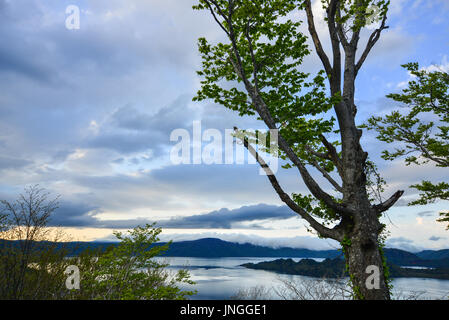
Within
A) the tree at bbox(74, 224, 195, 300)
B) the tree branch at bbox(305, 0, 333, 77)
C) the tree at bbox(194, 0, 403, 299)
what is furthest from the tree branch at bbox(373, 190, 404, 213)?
the tree at bbox(74, 224, 195, 300)

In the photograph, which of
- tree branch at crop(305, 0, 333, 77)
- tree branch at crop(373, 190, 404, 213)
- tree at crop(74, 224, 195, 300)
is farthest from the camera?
tree branch at crop(305, 0, 333, 77)

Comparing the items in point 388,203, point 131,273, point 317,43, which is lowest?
point 131,273

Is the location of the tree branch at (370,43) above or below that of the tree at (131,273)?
above

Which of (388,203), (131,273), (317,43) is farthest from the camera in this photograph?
(317,43)

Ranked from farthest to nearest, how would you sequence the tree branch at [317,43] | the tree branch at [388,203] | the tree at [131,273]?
the tree branch at [317,43]
the tree branch at [388,203]
the tree at [131,273]

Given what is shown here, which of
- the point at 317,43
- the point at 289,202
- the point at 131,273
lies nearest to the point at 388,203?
the point at 289,202

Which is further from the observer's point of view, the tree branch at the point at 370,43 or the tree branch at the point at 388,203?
the tree branch at the point at 370,43

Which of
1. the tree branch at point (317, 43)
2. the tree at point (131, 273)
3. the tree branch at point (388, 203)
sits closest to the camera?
the tree at point (131, 273)

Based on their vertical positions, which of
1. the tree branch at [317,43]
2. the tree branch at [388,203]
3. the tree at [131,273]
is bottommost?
the tree at [131,273]

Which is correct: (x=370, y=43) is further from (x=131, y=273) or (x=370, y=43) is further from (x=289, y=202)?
(x=131, y=273)

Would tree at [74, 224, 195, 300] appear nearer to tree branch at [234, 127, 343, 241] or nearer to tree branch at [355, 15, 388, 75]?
tree branch at [234, 127, 343, 241]

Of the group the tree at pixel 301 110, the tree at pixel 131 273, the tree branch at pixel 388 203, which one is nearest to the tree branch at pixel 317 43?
the tree at pixel 301 110

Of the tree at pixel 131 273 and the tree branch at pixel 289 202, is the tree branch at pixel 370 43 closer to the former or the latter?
the tree branch at pixel 289 202

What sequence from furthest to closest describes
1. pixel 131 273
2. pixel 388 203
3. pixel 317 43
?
1. pixel 317 43
2. pixel 388 203
3. pixel 131 273
